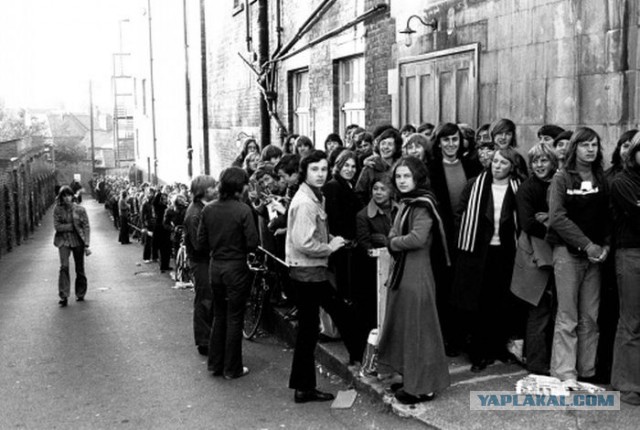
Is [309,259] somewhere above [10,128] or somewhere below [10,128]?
below

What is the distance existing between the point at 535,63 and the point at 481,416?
12.8 ft

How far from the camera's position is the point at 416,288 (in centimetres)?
565

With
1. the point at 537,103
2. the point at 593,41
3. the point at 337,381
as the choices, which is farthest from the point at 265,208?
the point at 593,41

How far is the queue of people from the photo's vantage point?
5.66 meters

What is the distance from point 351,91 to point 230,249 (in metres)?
6.48

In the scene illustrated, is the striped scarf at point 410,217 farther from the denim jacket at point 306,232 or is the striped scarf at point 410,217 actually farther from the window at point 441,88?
the window at point 441,88

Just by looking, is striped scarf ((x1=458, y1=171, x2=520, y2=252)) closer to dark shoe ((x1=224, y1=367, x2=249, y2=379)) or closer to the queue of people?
the queue of people

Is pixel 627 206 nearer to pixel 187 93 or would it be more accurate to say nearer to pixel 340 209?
pixel 340 209

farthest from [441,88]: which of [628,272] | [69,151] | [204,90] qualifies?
[69,151]

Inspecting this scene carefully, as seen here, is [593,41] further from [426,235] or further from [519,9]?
[426,235]

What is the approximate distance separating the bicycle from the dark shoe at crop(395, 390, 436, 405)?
3.22 m

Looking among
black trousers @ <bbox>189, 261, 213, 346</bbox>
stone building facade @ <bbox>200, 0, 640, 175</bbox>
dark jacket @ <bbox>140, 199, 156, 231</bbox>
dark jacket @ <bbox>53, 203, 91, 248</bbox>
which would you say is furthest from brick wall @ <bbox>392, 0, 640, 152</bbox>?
dark jacket @ <bbox>140, 199, 156, 231</bbox>

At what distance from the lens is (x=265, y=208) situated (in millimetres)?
8727

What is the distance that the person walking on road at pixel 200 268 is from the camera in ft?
26.8
